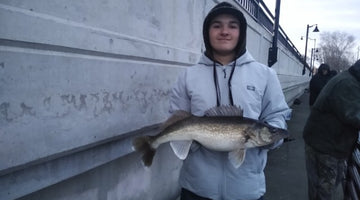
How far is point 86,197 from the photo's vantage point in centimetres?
306

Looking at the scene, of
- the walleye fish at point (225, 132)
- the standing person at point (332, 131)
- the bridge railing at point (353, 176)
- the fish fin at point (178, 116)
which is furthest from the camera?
the standing person at point (332, 131)

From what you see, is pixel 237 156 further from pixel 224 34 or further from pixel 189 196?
pixel 224 34

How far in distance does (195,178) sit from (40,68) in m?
1.23

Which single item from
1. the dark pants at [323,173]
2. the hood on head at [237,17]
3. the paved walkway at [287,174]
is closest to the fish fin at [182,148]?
the hood on head at [237,17]

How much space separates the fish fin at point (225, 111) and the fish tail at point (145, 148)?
0.47m

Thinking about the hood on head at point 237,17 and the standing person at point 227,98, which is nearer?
the standing person at point 227,98

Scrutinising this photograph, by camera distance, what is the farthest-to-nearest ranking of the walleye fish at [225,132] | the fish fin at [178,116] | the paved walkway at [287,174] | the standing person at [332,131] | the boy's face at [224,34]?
the paved walkway at [287,174] → the standing person at [332,131] → the boy's face at [224,34] → the fish fin at [178,116] → the walleye fish at [225,132]

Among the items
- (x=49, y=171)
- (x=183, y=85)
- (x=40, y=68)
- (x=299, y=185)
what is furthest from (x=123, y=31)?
(x=299, y=185)

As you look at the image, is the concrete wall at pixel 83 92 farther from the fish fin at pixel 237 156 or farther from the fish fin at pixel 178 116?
the fish fin at pixel 237 156

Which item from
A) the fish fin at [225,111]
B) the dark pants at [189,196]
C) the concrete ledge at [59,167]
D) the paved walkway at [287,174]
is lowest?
the paved walkway at [287,174]

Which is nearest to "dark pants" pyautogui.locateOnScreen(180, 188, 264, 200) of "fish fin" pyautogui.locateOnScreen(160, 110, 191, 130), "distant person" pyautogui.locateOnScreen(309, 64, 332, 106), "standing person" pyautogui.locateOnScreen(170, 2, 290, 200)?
"standing person" pyautogui.locateOnScreen(170, 2, 290, 200)

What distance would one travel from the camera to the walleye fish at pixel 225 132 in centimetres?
246

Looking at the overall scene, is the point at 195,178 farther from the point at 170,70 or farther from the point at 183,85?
the point at 170,70

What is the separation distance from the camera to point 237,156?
8.21ft
